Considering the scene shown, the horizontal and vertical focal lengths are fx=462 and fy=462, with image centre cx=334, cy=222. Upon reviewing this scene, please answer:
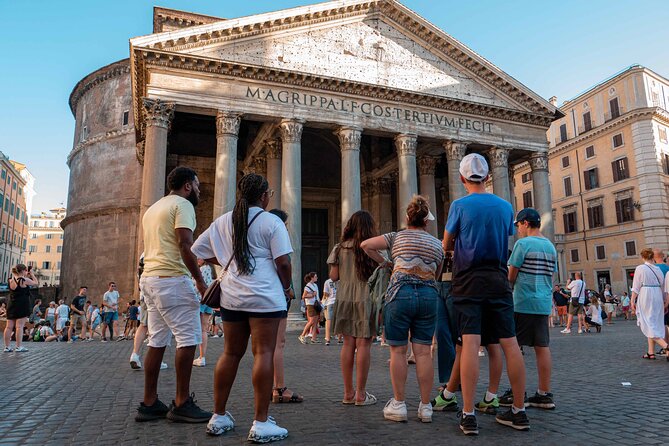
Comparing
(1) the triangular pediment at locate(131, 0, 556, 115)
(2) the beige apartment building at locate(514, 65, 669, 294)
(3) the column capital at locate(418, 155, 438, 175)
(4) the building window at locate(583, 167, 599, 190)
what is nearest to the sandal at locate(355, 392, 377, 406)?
(1) the triangular pediment at locate(131, 0, 556, 115)

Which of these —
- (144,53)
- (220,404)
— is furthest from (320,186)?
(220,404)

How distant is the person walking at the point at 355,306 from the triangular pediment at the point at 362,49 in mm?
14666

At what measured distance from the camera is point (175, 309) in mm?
4039

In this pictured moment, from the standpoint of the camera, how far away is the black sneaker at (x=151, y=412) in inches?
153

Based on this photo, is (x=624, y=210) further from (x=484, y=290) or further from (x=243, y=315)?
(x=243, y=315)

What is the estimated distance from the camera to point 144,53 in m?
16.4

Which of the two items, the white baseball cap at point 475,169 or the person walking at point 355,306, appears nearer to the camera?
the white baseball cap at point 475,169

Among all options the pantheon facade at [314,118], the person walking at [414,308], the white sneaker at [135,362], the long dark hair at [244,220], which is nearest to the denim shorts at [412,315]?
the person walking at [414,308]

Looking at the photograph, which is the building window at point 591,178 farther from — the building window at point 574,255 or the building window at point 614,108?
the building window at point 574,255

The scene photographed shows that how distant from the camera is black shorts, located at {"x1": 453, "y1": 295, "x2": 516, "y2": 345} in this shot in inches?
144

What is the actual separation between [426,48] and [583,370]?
18278 millimetres

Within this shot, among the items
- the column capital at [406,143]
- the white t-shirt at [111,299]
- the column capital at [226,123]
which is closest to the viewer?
the white t-shirt at [111,299]

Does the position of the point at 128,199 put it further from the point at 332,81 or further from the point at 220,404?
the point at 220,404

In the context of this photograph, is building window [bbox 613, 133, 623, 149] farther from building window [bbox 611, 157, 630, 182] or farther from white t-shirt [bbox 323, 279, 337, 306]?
white t-shirt [bbox 323, 279, 337, 306]
